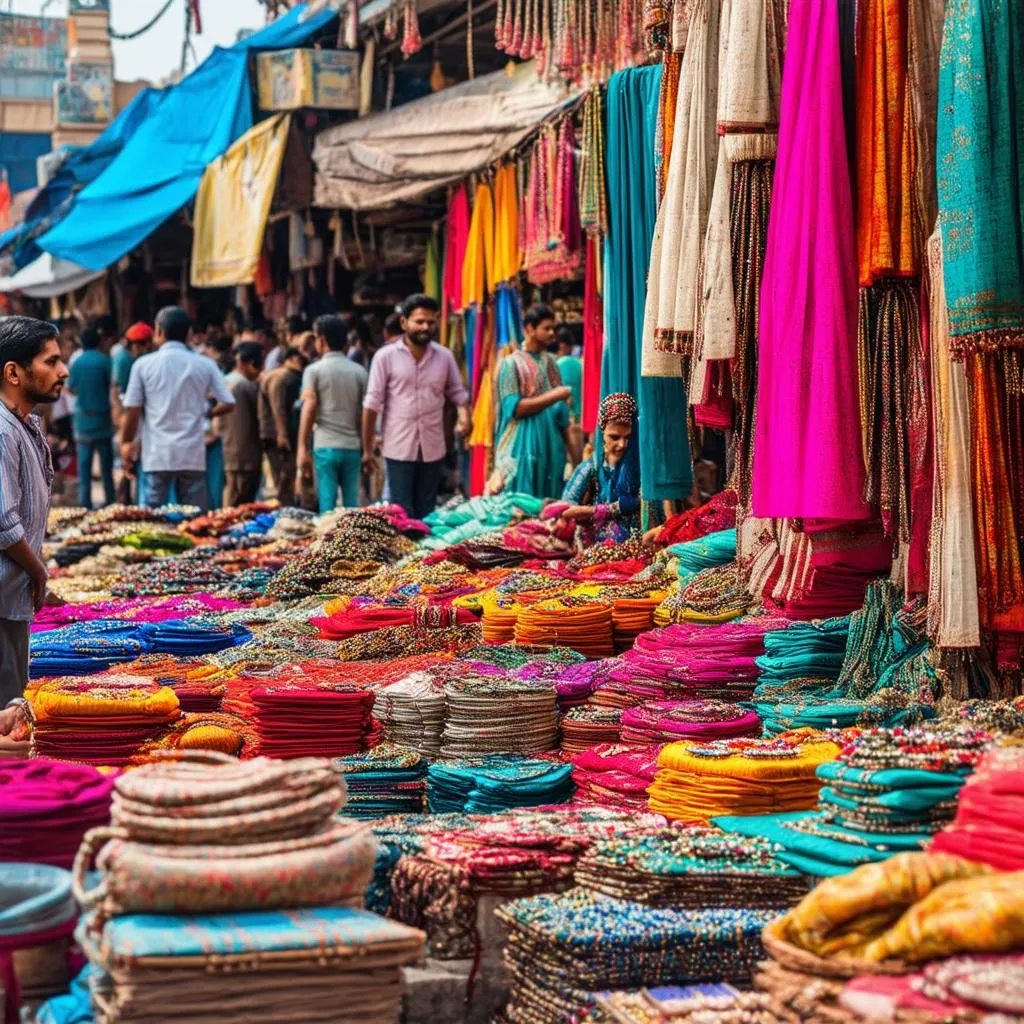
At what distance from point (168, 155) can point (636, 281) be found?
9.71 m

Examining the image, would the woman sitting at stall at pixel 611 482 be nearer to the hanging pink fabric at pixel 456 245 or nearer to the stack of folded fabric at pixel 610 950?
the stack of folded fabric at pixel 610 950

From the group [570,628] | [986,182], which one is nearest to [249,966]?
[986,182]

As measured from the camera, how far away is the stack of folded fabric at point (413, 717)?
5.48m

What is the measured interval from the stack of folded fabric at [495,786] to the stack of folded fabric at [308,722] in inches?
21.7

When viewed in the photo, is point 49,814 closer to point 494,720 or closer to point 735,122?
point 494,720

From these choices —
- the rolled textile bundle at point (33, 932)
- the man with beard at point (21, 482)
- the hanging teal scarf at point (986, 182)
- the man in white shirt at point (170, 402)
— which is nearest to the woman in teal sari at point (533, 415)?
the man in white shirt at point (170, 402)

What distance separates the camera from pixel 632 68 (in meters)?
8.02

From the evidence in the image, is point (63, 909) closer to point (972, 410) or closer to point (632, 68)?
point (972, 410)

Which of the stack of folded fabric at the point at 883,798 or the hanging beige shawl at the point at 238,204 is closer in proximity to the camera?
the stack of folded fabric at the point at 883,798

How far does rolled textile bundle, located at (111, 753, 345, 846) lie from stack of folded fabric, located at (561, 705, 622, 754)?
2247 mm

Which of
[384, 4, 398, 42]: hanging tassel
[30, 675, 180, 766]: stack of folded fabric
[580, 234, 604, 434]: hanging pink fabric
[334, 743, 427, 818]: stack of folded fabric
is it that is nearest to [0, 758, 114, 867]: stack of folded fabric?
[334, 743, 427, 818]: stack of folded fabric

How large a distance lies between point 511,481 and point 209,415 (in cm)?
297

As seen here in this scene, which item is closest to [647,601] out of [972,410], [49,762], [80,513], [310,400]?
[972,410]

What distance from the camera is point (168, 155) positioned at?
16406 mm
